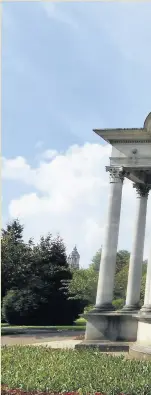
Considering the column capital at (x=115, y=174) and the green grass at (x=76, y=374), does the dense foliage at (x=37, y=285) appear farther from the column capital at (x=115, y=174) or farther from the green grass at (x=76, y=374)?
the green grass at (x=76, y=374)

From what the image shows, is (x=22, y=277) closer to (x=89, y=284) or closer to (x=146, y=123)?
(x=89, y=284)

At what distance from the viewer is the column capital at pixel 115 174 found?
28156 mm

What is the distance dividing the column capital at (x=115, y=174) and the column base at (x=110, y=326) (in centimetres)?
704

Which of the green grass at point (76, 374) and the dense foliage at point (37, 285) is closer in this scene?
the green grass at point (76, 374)

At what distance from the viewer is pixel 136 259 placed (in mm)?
30016

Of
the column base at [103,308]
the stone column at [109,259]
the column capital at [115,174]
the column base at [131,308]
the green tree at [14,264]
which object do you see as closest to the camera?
the column base at [103,308]

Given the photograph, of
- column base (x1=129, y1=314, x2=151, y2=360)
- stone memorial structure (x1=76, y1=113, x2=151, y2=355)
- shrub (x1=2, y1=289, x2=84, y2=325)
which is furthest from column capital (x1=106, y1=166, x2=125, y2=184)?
shrub (x1=2, y1=289, x2=84, y2=325)

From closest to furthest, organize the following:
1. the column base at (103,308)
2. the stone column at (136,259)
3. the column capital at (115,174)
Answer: the column base at (103,308) → the column capital at (115,174) → the stone column at (136,259)

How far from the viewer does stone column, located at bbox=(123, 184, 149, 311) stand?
30141mm

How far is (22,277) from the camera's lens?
5156 centimetres

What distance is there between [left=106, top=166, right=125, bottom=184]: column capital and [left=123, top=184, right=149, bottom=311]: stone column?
129 inches

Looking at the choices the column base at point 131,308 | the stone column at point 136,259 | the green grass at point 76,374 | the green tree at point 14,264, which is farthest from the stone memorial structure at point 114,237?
the green tree at point 14,264

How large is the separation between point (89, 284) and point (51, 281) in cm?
594

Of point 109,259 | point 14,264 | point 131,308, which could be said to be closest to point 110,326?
point 131,308
